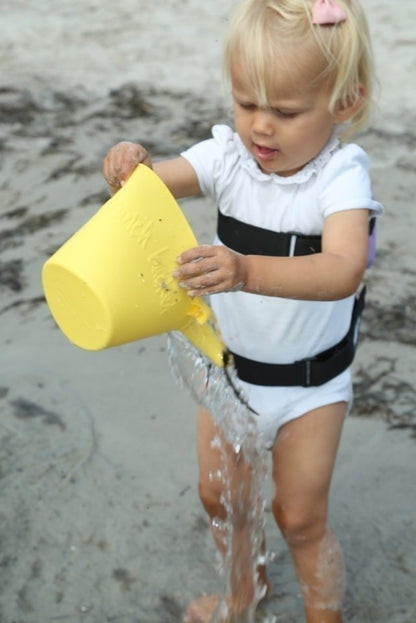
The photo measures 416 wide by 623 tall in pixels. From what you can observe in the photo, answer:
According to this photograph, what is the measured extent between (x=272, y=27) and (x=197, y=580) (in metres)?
1.37

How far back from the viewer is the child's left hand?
1646 millimetres

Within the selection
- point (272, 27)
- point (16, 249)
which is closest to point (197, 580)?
point (272, 27)

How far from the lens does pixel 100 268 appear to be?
1.64 m

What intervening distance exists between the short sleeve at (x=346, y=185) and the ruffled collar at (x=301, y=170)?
15 millimetres

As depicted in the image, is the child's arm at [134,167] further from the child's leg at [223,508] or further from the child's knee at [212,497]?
the child's knee at [212,497]

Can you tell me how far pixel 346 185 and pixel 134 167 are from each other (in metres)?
0.41

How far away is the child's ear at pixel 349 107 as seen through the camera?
6.20ft

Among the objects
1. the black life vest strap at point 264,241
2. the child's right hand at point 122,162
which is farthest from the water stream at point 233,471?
the child's right hand at point 122,162

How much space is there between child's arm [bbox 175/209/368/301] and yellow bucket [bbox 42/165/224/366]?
0.05 meters

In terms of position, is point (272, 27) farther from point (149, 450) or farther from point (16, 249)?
point (16, 249)

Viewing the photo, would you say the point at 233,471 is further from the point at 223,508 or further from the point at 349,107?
the point at 349,107

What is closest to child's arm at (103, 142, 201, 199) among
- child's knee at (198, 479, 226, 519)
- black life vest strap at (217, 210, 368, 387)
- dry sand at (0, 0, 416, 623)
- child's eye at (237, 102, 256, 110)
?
black life vest strap at (217, 210, 368, 387)

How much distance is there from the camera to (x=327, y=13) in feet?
5.85

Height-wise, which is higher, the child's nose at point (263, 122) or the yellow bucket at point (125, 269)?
the child's nose at point (263, 122)
